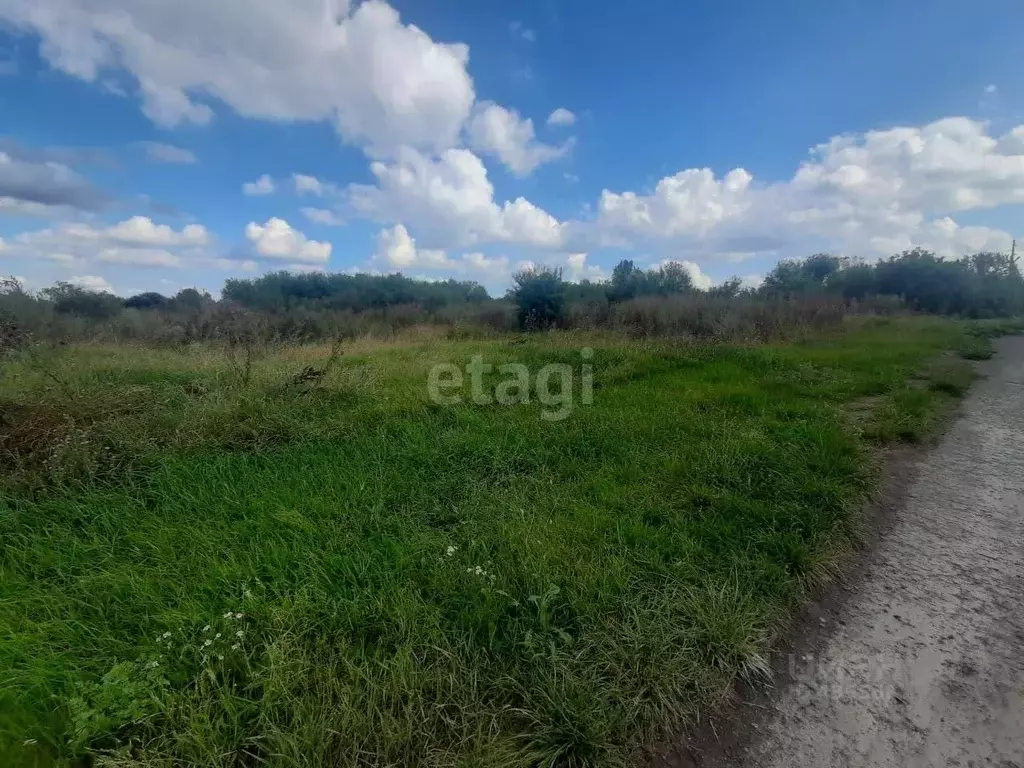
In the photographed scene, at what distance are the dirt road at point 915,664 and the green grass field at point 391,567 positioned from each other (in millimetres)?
177

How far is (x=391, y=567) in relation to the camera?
2.26 metres

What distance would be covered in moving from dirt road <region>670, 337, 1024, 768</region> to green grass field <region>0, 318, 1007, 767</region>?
18 centimetres

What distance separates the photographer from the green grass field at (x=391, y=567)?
1.47 m

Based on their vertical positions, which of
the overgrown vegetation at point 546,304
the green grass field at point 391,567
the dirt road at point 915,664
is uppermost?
the overgrown vegetation at point 546,304

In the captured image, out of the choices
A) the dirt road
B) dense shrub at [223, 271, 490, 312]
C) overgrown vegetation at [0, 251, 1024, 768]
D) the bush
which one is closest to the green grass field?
overgrown vegetation at [0, 251, 1024, 768]

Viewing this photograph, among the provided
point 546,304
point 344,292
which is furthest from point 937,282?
point 344,292

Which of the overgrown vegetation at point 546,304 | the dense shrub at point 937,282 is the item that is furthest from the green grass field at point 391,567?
the dense shrub at point 937,282

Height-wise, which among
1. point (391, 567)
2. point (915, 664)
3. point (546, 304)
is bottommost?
point (915, 664)

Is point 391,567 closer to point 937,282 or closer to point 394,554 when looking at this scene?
point 394,554

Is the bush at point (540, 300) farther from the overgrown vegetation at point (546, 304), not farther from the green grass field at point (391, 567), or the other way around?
the green grass field at point (391, 567)

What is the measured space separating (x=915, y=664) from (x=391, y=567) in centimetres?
224

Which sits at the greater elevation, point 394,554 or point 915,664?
point 394,554

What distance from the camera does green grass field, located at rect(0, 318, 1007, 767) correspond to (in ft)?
4.82

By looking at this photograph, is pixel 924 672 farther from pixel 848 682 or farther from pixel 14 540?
pixel 14 540
